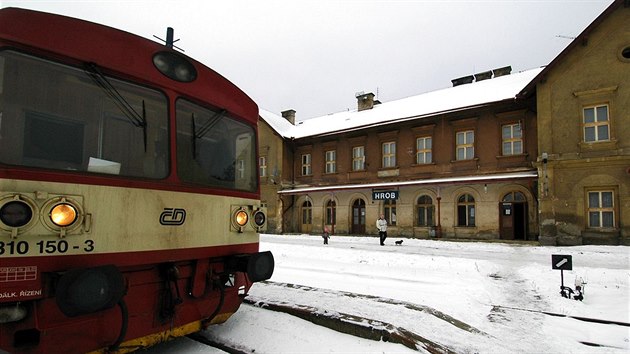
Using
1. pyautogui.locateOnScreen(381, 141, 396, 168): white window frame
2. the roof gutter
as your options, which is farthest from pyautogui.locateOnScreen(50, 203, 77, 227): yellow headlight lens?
pyautogui.locateOnScreen(381, 141, 396, 168): white window frame

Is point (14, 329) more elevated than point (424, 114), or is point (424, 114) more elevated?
point (424, 114)

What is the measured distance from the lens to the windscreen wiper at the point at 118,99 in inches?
107

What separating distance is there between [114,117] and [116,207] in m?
0.72

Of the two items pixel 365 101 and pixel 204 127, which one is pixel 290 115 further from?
pixel 204 127

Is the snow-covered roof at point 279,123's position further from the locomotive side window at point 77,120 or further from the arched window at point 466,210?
the locomotive side window at point 77,120

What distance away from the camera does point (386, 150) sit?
73.0 ft

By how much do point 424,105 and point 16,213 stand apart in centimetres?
2201

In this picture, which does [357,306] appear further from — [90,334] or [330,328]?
[90,334]

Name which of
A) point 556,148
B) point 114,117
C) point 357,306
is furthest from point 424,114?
point 114,117

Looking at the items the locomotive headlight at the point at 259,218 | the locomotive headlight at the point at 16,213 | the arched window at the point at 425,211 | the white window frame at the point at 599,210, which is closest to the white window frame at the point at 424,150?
the arched window at the point at 425,211

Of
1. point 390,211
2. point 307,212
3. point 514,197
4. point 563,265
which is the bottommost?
point 563,265

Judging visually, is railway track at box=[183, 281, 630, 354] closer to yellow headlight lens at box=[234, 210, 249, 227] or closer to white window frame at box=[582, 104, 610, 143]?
yellow headlight lens at box=[234, 210, 249, 227]

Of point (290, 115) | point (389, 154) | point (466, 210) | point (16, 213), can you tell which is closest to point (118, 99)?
point (16, 213)

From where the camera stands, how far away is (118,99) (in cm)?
287
